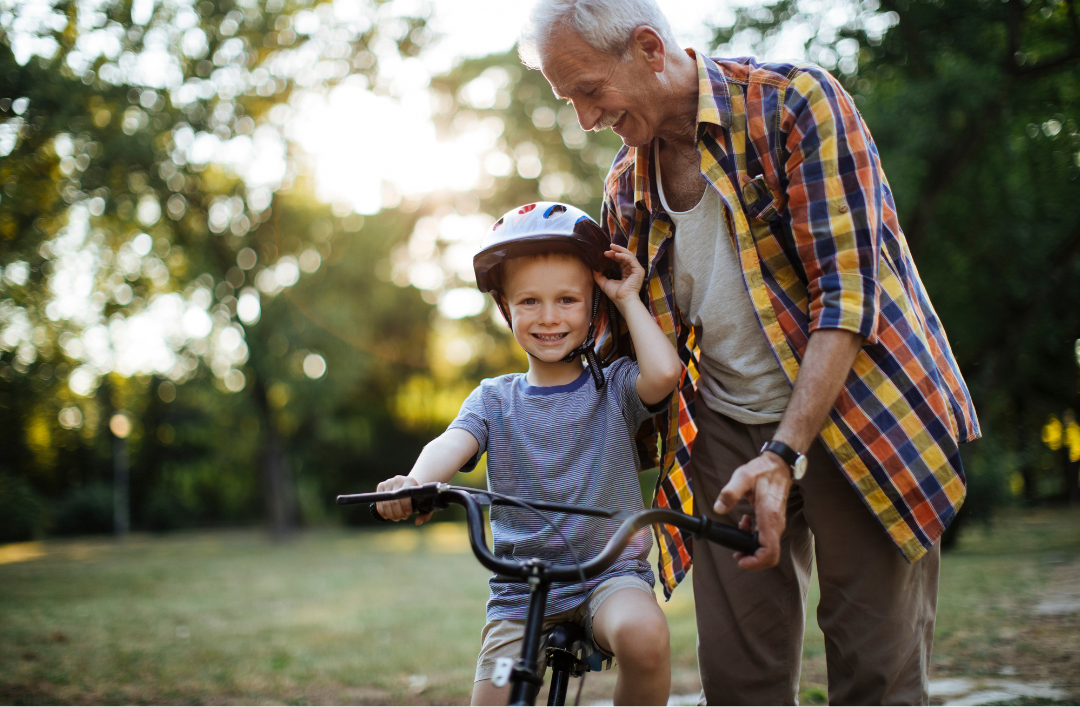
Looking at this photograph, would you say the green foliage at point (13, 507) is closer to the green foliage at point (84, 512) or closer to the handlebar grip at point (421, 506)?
the green foliage at point (84, 512)

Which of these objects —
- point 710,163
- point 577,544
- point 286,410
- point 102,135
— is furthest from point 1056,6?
point 286,410

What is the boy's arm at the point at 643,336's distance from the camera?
8.76 feet

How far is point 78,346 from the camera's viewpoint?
21625 millimetres

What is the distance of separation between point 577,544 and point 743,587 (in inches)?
23.7

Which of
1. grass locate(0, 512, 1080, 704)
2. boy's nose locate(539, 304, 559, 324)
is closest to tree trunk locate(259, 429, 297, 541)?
grass locate(0, 512, 1080, 704)

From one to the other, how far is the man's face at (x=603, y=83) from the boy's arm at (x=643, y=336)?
431 millimetres

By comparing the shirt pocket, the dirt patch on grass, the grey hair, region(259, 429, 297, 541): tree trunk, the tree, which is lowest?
the dirt patch on grass

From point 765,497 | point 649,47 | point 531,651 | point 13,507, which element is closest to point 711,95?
point 649,47

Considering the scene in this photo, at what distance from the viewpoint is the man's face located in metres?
2.56

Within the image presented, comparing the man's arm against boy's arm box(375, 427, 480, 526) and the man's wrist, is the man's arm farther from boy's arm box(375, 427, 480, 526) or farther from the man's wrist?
boy's arm box(375, 427, 480, 526)

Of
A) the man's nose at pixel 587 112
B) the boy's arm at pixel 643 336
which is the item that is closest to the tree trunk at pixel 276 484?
the boy's arm at pixel 643 336

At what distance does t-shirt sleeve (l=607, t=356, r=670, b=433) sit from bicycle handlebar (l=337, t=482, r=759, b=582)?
2.31 ft

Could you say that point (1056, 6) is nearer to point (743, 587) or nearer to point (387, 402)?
point (743, 587)

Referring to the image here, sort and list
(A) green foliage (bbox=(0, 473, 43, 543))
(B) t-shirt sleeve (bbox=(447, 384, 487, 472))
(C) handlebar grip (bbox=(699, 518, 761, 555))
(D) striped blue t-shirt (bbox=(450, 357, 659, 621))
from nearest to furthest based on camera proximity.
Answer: (C) handlebar grip (bbox=(699, 518, 761, 555)) < (D) striped blue t-shirt (bbox=(450, 357, 659, 621)) < (B) t-shirt sleeve (bbox=(447, 384, 487, 472)) < (A) green foliage (bbox=(0, 473, 43, 543))
